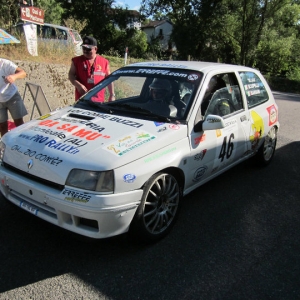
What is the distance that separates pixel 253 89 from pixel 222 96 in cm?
95

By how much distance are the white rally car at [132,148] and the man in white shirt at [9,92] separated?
1.34 m

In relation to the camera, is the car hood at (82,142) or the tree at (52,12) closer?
the car hood at (82,142)

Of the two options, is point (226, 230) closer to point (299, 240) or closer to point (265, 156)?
point (299, 240)

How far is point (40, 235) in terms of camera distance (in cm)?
310

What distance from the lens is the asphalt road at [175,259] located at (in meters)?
2.48

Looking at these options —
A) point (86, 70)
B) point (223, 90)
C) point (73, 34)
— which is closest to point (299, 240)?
point (223, 90)

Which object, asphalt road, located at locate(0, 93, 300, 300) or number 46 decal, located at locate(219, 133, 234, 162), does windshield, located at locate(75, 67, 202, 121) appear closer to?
number 46 decal, located at locate(219, 133, 234, 162)

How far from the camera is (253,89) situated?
182 inches

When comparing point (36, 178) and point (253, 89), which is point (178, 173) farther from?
point (253, 89)

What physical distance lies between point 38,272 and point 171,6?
36373 mm

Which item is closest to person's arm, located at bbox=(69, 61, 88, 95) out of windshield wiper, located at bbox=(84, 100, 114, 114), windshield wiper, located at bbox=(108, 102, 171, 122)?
windshield wiper, located at bbox=(84, 100, 114, 114)

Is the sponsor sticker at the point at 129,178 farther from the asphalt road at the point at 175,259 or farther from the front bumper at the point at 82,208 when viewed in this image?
the asphalt road at the point at 175,259

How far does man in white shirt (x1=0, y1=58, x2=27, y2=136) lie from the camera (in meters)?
4.62

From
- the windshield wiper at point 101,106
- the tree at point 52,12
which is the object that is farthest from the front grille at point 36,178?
the tree at point 52,12
